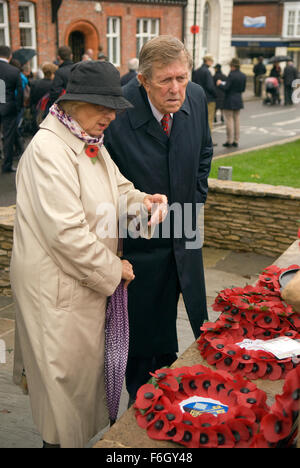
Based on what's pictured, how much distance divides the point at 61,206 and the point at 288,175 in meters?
8.04

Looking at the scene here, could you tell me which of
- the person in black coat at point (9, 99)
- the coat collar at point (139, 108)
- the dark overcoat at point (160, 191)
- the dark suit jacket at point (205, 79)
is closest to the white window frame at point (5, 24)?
the dark suit jacket at point (205, 79)

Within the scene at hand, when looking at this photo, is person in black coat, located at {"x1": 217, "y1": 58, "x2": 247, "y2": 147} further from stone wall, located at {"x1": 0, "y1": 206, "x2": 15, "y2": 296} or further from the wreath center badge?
the wreath center badge

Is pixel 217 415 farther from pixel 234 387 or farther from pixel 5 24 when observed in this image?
pixel 5 24

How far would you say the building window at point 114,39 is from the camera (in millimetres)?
25797

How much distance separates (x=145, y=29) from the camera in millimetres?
27797

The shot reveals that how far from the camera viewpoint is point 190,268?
3.47m

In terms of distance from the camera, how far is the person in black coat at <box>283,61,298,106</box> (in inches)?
950

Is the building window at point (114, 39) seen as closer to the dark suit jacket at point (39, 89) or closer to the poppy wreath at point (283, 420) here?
the dark suit jacket at point (39, 89)

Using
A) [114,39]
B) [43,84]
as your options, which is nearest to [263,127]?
[43,84]

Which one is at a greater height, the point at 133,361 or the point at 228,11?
the point at 228,11

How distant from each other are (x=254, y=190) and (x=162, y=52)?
4.01 metres

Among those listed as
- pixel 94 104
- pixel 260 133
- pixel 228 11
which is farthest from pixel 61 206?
pixel 228 11

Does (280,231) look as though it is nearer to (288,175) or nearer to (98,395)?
(288,175)

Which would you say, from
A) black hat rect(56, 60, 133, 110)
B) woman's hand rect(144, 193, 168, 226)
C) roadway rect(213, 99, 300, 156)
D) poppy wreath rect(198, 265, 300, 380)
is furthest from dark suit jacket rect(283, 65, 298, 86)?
black hat rect(56, 60, 133, 110)
